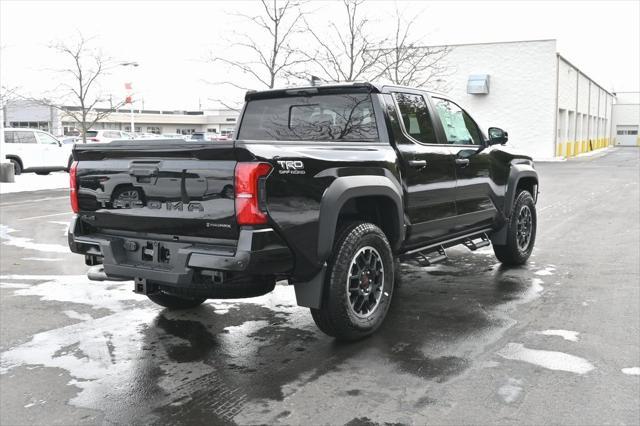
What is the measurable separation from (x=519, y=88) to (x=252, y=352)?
35.1 meters

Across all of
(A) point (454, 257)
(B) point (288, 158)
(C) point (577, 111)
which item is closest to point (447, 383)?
(B) point (288, 158)

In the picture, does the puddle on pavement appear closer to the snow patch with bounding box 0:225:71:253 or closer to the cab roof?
the cab roof

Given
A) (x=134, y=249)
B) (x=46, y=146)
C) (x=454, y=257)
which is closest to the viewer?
(x=134, y=249)

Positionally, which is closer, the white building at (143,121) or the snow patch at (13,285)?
the snow patch at (13,285)

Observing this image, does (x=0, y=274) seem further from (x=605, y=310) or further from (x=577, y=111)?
(x=577, y=111)

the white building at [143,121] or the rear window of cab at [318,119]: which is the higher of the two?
the white building at [143,121]

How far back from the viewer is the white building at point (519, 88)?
117ft

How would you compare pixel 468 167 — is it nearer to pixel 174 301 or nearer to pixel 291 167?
pixel 291 167

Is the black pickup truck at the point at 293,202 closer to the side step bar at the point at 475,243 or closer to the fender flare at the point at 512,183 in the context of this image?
the side step bar at the point at 475,243

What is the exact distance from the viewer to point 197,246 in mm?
4004

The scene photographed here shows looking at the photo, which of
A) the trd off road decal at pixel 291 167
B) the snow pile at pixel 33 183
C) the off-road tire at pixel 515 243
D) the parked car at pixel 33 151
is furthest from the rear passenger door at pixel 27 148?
the trd off road decal at pixel 291 167

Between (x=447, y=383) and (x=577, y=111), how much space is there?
4545 centimetres

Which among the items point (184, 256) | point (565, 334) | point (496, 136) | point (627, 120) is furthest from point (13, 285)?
point (627, 120)

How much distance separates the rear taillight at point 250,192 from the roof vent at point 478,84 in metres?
34.9
